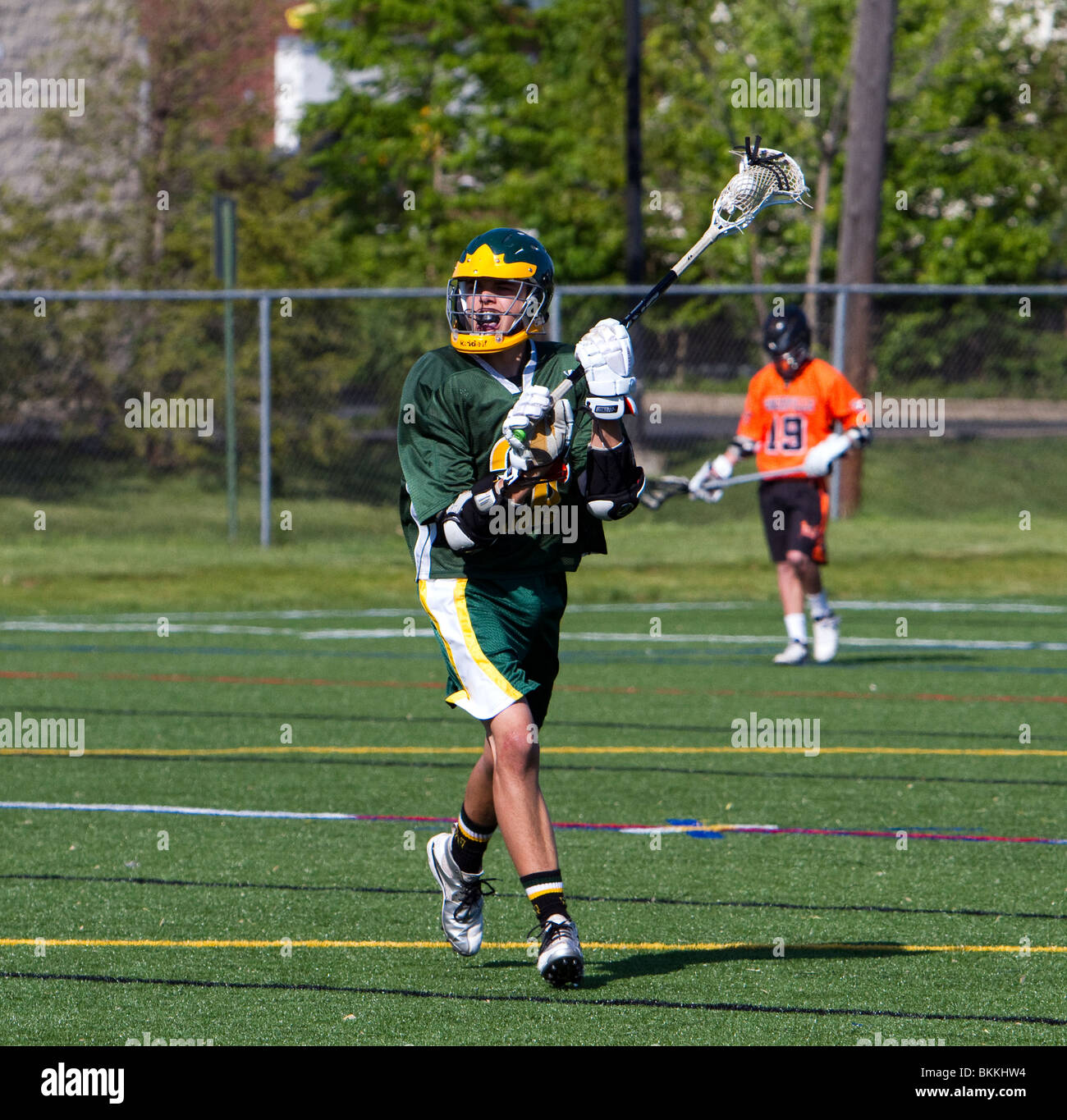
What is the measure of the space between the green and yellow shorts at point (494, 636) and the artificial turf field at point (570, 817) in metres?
0.80

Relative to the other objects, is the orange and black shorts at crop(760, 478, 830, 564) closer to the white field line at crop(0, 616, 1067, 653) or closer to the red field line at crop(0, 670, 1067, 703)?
the red field line at crop(0, 670, 1067, 703)

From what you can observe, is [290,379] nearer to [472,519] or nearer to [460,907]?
[460,907]

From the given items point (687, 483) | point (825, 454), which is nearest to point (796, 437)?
point (825, 454)

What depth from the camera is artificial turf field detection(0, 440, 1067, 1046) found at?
483 cm

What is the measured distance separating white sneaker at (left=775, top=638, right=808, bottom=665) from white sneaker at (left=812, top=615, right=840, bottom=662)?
0.32ft

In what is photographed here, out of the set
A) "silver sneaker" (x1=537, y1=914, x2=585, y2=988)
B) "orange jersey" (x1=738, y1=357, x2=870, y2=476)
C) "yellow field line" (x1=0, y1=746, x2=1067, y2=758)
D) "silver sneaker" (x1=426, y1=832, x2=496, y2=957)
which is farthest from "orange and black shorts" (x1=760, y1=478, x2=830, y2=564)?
"silver sneaker" (x1=537, y1=914, x2=585, y2=988)

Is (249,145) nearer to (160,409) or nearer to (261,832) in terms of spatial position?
(160,409)

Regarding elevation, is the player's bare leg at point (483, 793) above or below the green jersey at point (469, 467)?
below

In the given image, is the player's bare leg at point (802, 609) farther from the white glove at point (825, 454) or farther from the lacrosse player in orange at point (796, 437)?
the white glove at point (825, 454)

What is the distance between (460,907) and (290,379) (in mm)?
13111

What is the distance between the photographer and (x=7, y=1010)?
15.5ft

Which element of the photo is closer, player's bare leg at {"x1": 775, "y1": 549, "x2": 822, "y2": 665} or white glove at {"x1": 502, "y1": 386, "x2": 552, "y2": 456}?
white glove at {"x1": 502, "y1": 386, "x2": 552, "y2": 456}

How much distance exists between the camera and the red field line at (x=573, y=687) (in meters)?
10.5

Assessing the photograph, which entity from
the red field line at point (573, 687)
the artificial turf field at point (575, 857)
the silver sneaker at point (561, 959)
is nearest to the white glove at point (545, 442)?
the silver sneaker at point (561, 959)
